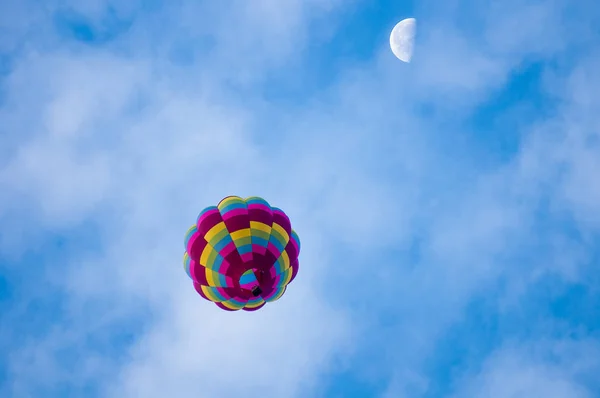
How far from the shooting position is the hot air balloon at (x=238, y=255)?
2278 centimetres

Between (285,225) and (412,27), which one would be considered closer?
(285,225)

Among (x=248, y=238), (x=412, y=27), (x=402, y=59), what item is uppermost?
(x=412, y=27)

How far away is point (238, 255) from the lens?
22953mm

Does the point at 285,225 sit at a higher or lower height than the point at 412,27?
lower

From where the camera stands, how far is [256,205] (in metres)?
23.8

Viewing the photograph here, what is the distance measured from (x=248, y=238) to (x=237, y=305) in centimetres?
245

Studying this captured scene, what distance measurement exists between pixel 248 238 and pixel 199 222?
1904 millimetres

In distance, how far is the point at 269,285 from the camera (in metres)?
22.9

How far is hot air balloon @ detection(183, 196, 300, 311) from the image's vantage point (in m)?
22.8

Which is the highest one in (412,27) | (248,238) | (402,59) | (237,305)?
(412,27)

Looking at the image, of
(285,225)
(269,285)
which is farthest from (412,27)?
(269,285)

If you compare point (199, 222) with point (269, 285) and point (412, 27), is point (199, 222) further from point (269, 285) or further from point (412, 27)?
point (412, 27)

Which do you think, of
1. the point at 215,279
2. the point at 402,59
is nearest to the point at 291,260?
the point at 215,279

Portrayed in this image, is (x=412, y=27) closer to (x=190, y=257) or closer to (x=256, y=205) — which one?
(x=256, y=205)
